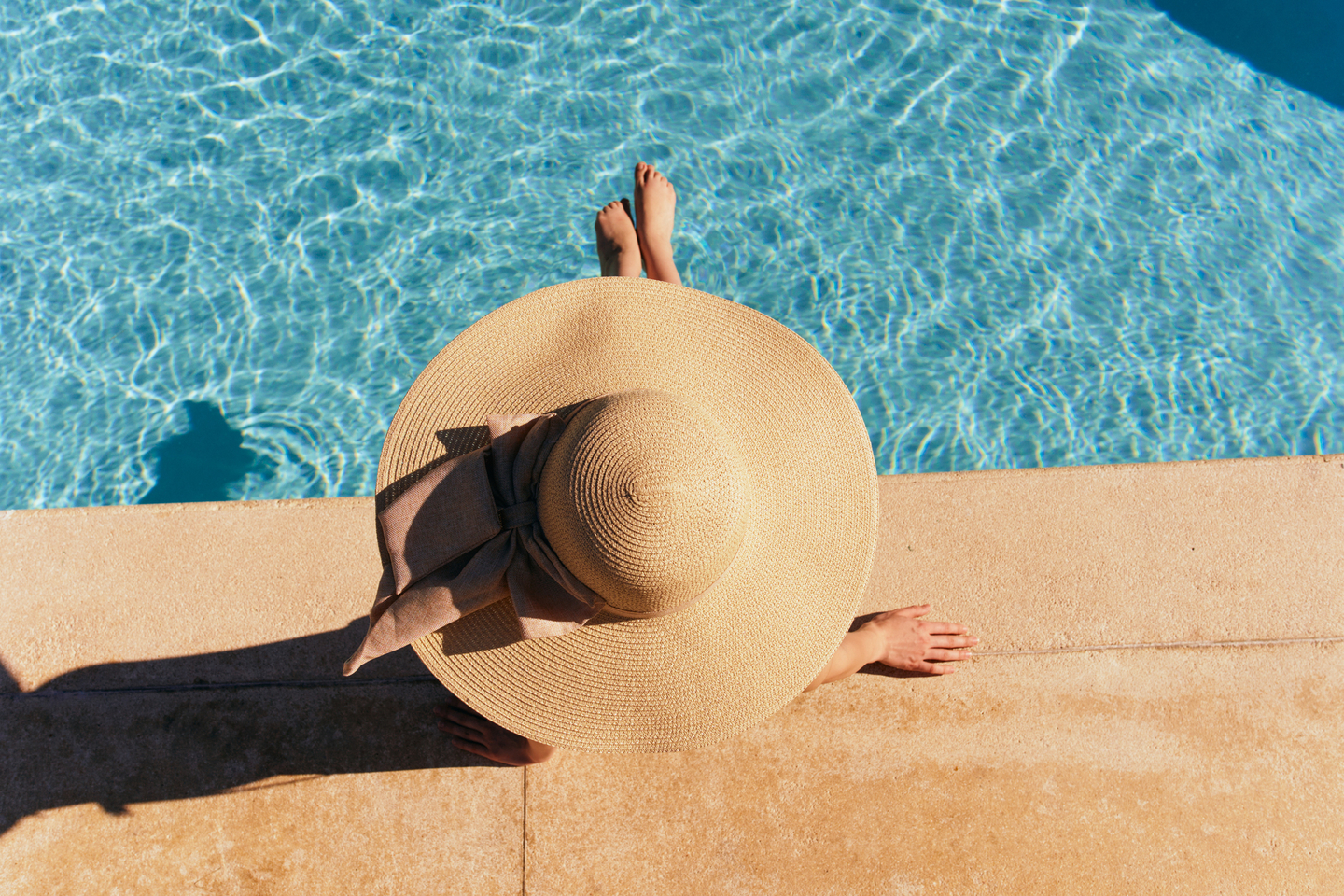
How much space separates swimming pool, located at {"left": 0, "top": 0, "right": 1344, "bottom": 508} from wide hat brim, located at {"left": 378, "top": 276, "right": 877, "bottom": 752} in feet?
8.30

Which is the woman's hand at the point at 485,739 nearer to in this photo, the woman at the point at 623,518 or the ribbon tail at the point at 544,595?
the woman at the point at 623,518

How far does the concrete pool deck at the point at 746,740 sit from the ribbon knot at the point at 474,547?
130 centimetres

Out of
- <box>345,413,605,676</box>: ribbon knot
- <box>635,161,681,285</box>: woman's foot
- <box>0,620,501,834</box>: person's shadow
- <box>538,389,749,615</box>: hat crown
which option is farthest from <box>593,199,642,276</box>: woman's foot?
<box>538,389,749,615</box>: hat crown

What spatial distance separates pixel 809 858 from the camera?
2.95 m

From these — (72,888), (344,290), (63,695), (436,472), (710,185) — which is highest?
(436,472)

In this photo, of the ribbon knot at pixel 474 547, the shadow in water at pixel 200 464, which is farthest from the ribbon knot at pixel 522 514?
the shadow in water at pixel 200 464

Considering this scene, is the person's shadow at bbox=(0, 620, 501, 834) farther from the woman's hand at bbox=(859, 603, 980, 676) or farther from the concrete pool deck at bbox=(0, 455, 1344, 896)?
the woman's hand at bbox=(859, 603, 980, 676)

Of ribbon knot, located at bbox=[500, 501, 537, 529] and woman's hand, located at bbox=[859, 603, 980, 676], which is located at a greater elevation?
ribbon knot, located at bbox=[500, 501, 537, 529]

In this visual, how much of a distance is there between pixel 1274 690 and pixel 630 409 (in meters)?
2.92

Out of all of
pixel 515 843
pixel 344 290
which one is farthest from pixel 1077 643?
pixel 344 290

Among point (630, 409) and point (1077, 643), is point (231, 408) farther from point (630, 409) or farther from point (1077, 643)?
point (1077, 643)

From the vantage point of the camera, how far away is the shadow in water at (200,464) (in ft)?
14.8

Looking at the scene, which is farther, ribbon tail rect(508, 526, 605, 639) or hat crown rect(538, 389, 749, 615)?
ribbon tail rect(508, 526, 605, 639)

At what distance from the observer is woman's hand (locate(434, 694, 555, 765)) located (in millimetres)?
2912
